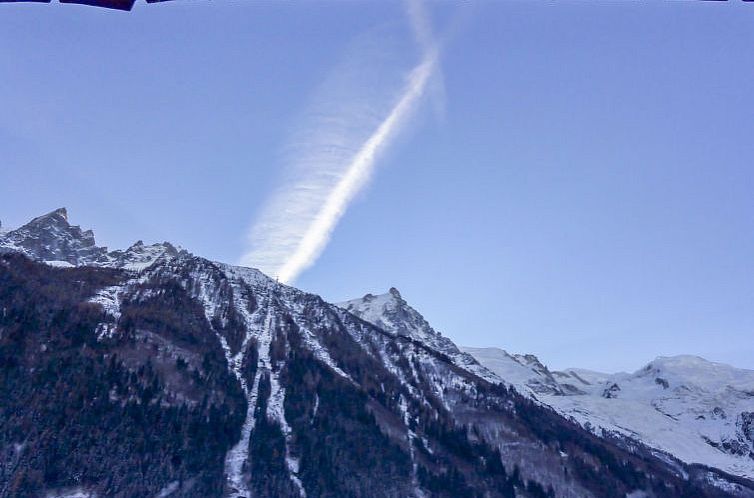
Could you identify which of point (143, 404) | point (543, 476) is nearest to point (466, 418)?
point (543, 476)

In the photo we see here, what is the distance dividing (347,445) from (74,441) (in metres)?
70.1

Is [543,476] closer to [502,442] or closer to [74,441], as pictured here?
[502,442]

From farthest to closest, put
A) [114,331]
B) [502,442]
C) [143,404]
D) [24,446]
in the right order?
1. [502,442]
2. [114,331]
3. [143,404]
4. [24,446]

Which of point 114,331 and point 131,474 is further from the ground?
point 114,331

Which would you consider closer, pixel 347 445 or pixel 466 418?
pixel 347 445

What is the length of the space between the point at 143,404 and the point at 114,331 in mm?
37738

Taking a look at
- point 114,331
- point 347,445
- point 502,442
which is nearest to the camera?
point 347,445

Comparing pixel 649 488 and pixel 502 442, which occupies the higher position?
pixel 502 442

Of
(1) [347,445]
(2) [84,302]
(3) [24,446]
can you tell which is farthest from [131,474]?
(2) [84,302]

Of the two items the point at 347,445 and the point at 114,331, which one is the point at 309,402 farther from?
the point at 114,331

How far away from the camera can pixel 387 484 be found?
460 ft

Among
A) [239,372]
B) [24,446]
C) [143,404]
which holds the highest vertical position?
[239,372]

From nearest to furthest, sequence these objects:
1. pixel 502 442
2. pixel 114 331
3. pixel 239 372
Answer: pixel 114 331
pixel 239 372
pixel 502 442

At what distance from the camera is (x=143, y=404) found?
132375 millimetres
